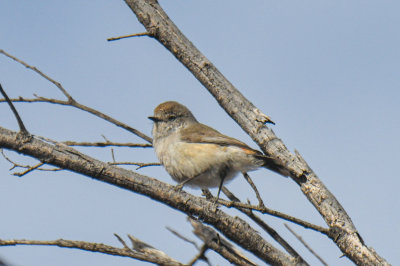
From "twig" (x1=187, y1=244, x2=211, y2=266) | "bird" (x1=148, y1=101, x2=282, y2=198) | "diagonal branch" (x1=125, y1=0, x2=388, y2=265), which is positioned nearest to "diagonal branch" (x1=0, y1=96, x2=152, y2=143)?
"diagonal branch" (x1=125, y1=0, x2=388, y2=265)

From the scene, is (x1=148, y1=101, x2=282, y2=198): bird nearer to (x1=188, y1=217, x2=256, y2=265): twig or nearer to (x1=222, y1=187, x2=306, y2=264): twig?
(x1=222, y1=187, x2=306, y2=264): twig

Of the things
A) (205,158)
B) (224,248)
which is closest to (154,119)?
(205,158)

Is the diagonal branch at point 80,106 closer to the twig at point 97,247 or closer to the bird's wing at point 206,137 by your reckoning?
the bird's wing at point 206,137

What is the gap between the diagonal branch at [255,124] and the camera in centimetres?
374

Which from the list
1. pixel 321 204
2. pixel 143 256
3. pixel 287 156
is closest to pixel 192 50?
pixel 287 156

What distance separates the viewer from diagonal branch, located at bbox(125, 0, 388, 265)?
12.3ft

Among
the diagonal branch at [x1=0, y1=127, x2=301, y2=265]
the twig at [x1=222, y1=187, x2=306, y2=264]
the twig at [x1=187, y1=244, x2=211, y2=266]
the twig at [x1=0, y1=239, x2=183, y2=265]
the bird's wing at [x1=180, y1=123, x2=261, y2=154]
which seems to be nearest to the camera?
the twig at [x1=187, y1=244, x2=211, y2=266]

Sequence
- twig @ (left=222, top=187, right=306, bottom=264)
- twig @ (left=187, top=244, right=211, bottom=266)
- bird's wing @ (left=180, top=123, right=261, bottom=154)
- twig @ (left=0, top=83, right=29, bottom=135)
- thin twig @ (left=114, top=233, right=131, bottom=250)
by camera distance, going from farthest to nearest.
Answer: bird's wing @ (left=180, top=123, right=261, bottom=154) < twig @ (left=222, top=187, right=306, bottom=264) < twig @ (left=0, top=83, right=29, bottom=135) < thin twig @ (left=114, top=233, right=131, bottom=250) < twig @ (left=187, top=244, right=211, bottom=266)

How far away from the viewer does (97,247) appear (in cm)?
288

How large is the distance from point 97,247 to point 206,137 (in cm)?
396

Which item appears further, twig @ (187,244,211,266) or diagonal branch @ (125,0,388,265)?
diagonal branch @ (125,0,388,265)

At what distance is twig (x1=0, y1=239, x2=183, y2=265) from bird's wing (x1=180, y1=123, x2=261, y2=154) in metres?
3.63

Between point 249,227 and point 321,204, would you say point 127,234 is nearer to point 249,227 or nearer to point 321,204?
point 249,227

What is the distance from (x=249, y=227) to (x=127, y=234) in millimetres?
843
